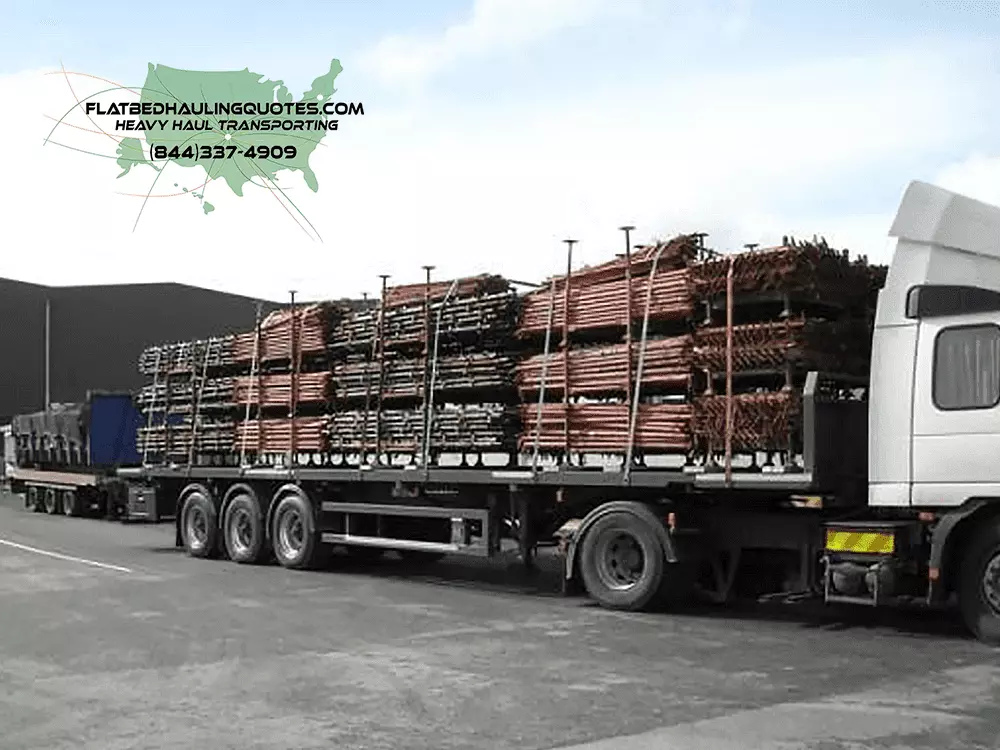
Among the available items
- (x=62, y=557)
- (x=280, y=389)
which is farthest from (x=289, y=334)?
(x=62, y=557)

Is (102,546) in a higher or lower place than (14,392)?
lower

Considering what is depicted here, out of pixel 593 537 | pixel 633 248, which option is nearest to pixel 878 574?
pixel 593 537

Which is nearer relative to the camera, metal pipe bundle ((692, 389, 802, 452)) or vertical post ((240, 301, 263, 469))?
metal pipe bundle ((692, 389, 802, 452))

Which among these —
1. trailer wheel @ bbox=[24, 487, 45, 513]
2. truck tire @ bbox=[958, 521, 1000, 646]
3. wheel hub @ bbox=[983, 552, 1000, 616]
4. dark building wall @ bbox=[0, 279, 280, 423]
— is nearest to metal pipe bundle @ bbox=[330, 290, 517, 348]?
truck tire @ bbox=[958, 521, 1000, 646]

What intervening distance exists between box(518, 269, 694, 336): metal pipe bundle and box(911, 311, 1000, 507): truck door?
92.8 inches

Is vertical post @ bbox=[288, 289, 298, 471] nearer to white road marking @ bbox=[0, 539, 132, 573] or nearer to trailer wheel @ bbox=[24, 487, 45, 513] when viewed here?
white road marking @ bbox=[0, 539, 132, 573]

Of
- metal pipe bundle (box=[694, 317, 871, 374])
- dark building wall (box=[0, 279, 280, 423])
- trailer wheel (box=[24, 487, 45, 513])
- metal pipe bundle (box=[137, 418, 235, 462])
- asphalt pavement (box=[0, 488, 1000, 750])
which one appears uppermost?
dark building wall (box=[0, 279, 280, 423])

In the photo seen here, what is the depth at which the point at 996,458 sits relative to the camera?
973cm

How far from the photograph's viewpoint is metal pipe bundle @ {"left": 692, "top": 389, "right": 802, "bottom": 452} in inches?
422

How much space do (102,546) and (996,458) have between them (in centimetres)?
1535

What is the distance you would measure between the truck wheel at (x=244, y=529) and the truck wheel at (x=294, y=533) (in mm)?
301

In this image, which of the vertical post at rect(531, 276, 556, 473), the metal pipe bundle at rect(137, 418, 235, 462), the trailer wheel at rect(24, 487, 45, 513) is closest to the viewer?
the vertical post at rect(531, 276, 556, 473)

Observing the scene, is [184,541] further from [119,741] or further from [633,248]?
[119,741]

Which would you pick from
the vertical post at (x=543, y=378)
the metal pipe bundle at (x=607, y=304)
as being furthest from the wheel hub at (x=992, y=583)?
the vertical post at (x=543, y=378)
